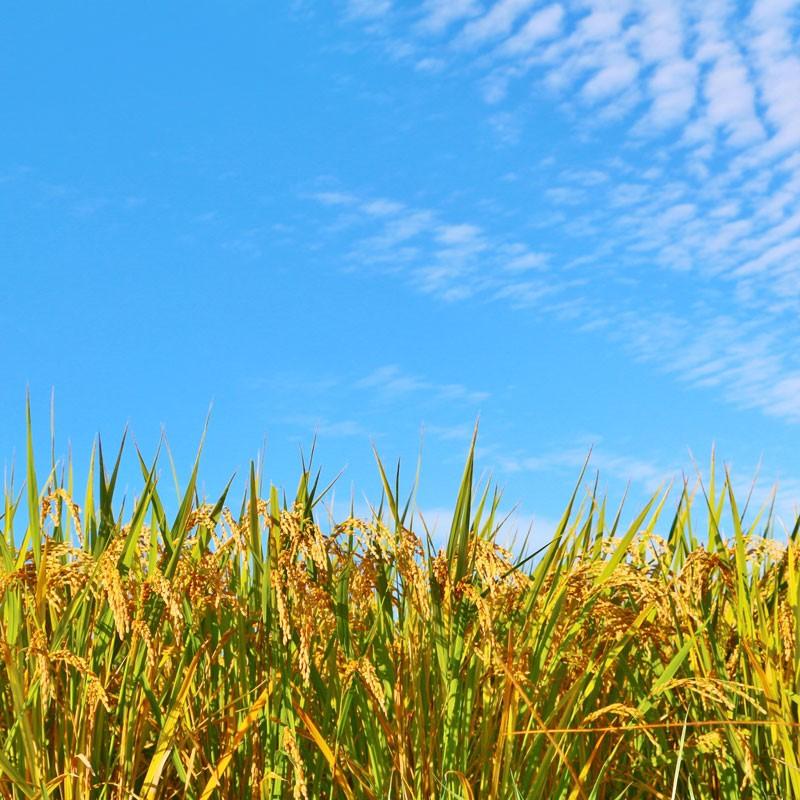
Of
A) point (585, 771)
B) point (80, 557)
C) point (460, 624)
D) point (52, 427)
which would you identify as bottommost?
point (585, 771)

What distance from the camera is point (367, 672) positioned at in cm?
253

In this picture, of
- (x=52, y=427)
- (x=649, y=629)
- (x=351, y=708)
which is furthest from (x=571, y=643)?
(x=52, y=427)

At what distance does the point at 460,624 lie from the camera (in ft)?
9.55

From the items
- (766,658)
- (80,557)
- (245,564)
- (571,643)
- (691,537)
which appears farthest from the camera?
(691,537)

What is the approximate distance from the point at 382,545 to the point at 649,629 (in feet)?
3.09

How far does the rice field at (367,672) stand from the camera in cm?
271

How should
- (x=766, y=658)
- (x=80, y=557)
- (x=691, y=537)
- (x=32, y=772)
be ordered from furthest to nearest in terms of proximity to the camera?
(x=691, y=537)
(x=766, y=658)
(x=80, y=557)
(x=32, y=772)

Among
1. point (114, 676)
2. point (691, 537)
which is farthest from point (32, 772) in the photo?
point (691, 537)

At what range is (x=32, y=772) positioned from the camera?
2613 millimetres

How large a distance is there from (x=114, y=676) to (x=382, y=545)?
0.89 m

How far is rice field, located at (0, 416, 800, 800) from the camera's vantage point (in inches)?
107

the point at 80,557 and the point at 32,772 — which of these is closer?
the point at 32,772

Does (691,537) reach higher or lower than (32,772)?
higher

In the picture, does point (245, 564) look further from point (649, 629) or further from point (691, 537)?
point (691, 537)
